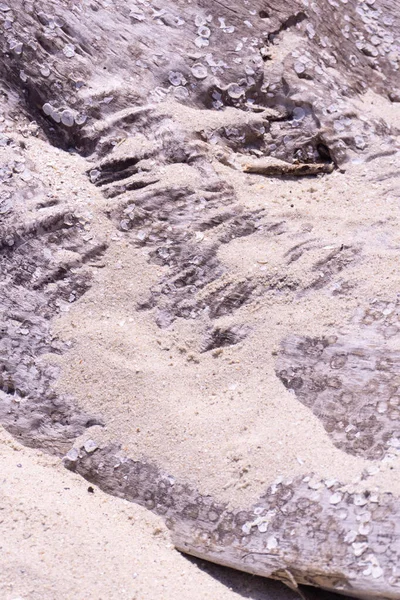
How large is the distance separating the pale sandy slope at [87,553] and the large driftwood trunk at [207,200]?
6 cm

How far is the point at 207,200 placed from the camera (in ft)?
8.64

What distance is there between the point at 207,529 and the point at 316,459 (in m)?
0.39

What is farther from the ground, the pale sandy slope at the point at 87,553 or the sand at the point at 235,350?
the sand at the point at 235,350

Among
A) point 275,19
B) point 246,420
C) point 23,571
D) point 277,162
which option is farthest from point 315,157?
point 23,571

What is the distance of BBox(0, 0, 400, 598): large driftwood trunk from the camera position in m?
1.93

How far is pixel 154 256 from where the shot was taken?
2.55 metres

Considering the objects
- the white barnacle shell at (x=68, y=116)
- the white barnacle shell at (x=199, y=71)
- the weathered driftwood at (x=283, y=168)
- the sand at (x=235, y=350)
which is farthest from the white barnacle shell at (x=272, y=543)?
the white barnacle shell at (x=199, y=71)

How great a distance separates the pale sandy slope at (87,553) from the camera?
189cm

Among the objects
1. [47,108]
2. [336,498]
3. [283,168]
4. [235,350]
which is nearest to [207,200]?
[283,168]

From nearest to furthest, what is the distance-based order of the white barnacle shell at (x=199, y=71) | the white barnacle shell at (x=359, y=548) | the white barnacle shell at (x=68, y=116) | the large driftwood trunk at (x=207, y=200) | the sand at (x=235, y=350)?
the white barnacle shell at (x=359, y=548)
the large driftwood trunk at (x=207, y=200)
the sand at (x=235, y=350)
the white barnacle shell at (x=68, y=116)
the white barnacle shell at (x=199, y=71)

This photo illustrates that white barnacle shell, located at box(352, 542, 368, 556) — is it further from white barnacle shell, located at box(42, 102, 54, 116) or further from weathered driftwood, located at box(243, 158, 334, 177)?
white barnacle shell, located at box(42, 102, 54, 116)

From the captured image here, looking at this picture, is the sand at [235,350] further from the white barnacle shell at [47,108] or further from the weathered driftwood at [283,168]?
the white barnacle shell at [47,108]

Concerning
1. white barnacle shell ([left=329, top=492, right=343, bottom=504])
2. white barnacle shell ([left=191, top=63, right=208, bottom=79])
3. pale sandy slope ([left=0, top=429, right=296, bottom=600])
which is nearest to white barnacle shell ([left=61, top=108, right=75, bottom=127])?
white barnacle shell ([left=191, top=63, right=208, bottom=79])

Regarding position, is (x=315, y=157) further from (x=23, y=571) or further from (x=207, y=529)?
(x=23, y=571)
